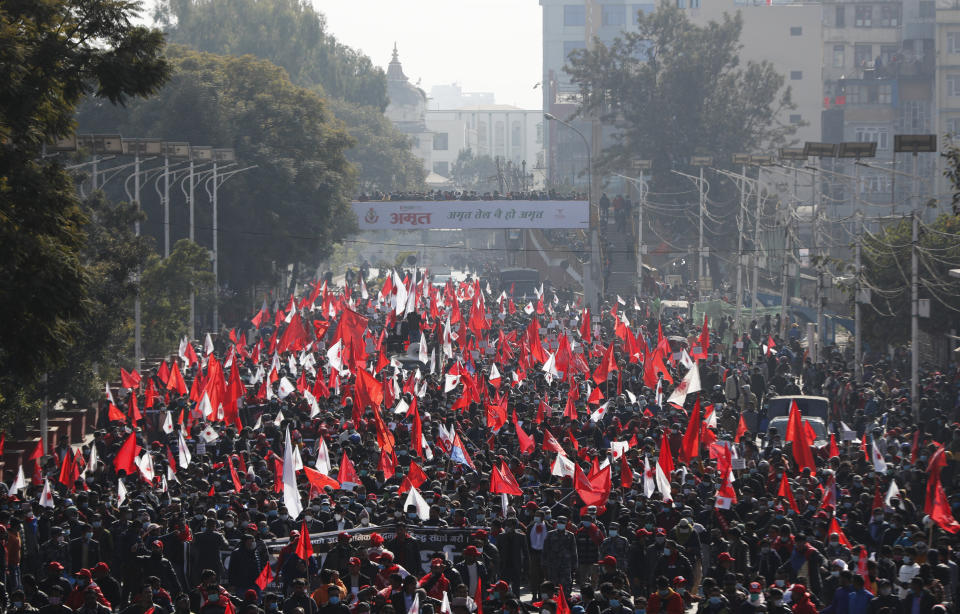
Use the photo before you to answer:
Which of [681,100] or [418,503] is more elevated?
[681,100]

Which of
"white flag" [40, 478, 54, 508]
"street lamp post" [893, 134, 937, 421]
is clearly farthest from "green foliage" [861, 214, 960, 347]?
"white flag" [40, 478, 54, 508]

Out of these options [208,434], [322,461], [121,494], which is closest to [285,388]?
[208,434]

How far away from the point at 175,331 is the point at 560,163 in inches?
3766

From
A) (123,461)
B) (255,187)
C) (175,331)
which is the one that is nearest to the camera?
(123,461)

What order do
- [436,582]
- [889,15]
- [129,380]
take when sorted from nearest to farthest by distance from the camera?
[436,582], [129,380], [889,15]

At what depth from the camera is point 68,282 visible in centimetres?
1580

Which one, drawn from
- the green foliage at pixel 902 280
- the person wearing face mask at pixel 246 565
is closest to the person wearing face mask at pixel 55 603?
the person wearing face mask at pixel 246 565

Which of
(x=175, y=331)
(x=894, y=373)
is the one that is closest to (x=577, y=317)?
(x=175, y=331)

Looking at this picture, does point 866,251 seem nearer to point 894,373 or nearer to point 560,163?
point 894,373

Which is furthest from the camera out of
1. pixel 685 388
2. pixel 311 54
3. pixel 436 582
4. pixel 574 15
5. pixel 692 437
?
pixel 574 15

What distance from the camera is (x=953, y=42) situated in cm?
8500

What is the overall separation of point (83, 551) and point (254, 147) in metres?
42.0

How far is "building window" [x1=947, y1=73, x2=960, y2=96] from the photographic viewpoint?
8469cm

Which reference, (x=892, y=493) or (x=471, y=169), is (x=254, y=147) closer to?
(x=892, y=493)
